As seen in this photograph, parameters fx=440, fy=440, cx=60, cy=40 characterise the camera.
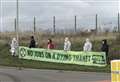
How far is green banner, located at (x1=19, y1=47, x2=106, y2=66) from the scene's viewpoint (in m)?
30.1

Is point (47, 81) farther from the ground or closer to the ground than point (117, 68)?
closer to the ground

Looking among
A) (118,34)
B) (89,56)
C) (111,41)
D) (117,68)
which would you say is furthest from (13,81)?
(118,34)

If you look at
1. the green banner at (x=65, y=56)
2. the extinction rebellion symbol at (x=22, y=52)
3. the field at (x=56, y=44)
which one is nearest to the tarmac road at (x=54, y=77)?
the field at (x=56, y=44)

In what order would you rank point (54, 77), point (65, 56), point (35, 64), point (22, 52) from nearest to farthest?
point (54, 77) < point (65, 56) < point (35, 64) < point (22, 52)

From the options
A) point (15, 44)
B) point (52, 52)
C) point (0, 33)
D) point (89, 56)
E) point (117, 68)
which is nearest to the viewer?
point (117, 68)

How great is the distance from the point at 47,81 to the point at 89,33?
26.1m

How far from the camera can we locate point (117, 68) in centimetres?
1169

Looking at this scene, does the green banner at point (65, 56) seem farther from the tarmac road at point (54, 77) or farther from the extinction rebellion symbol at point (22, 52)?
the tarmac road at point (54, 77)

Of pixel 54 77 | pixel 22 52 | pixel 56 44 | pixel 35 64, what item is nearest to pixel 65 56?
pixel 35 64

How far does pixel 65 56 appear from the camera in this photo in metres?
32.1

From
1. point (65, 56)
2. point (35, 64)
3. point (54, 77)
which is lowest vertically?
point (35, 64)

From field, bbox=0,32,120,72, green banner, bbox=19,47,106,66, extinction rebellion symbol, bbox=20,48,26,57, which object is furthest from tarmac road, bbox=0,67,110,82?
extinction rebellion symbol, bbox=20,48,26,57

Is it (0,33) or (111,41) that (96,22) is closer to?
(111,41)

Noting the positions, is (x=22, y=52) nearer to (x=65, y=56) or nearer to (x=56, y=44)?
(x=65, y=56)
